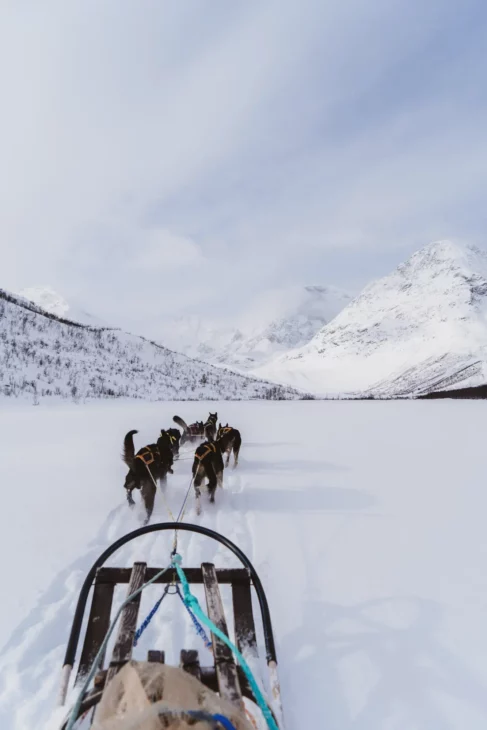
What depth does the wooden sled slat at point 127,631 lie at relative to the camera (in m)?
1.73

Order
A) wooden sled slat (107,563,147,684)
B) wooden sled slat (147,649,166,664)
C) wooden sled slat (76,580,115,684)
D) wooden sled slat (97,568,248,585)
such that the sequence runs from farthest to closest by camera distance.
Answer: wooden sled slat (97,568,248,585)
wooden sled slat (76,580,115,684)
wooden sled slat (147,649,166,664)
wooden sled slat (107,563,147,684)

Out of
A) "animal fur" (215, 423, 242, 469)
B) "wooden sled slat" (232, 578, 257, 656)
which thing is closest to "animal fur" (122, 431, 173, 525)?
"animal fur" (215, 423, 242, 469)

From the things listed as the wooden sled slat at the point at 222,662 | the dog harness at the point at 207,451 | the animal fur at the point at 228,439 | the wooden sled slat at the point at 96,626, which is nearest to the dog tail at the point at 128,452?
the dog harness at the point at 207,451

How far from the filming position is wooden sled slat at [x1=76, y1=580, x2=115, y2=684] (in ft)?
6.50

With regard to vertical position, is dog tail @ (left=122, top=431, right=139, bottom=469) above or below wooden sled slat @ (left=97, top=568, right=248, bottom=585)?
above

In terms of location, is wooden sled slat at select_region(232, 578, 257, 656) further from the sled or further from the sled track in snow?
the sled track in snow

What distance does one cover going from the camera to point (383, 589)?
3.34m

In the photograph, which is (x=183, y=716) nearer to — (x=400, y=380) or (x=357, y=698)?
(x=357, y=698)

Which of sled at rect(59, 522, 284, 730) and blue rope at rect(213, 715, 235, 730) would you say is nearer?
blue rope at rect(213, 715, 235, 730)

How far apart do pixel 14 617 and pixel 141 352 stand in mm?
42096

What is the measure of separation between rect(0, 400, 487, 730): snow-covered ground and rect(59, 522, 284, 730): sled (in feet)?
1.38

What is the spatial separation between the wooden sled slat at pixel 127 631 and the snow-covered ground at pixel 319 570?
598 mm

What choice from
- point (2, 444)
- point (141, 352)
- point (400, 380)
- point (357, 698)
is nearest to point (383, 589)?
point (357, 698)

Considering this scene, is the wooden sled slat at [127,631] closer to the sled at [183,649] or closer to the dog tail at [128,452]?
the sled at [183,649]
